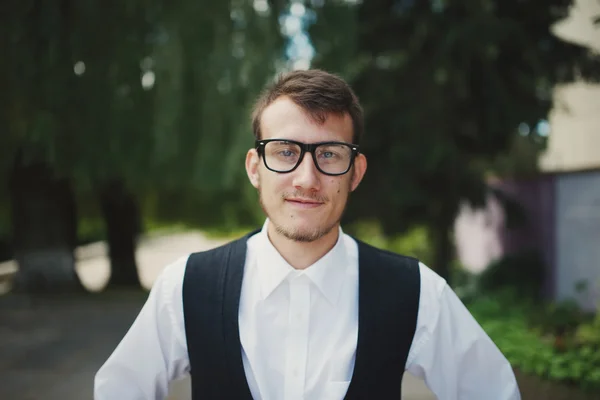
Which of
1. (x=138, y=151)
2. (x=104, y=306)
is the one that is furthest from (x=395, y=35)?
(x=104, y=306)

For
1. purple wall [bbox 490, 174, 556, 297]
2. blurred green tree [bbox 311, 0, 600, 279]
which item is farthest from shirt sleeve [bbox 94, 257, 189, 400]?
purple wall [bbox 490, 174, 556, 297]

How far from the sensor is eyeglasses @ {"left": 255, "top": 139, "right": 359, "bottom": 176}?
1.67 metres

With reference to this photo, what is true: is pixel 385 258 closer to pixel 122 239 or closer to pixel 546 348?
pixel 546 348

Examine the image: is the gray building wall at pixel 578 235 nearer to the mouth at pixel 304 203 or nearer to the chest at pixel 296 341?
the chest at pixel 296 341

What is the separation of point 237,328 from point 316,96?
71 cm

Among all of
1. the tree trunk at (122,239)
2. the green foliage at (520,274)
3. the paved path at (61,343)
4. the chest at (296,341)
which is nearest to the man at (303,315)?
the chest at (296,341)

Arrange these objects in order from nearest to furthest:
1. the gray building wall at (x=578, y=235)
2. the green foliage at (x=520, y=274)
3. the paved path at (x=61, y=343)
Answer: the paved path at (x=61, y=343) < the gray building wall at (x=578, y=235) < the green foliage at (x=520, y=274)

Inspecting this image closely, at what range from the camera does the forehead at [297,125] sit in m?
1.67

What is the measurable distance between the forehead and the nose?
60mm

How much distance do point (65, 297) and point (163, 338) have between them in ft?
26.3

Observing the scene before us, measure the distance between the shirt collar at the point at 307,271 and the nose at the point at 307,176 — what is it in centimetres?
23

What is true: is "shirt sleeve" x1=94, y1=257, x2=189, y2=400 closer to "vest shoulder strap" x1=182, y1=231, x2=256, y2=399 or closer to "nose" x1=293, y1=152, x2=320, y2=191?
"vest shoulder strap" x1=182, y1=231, x2=256, y2=399

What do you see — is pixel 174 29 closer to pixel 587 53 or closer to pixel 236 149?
pixel 236 149

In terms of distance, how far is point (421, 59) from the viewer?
24.1ft
